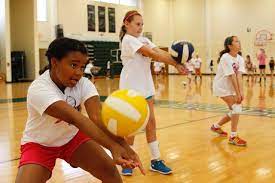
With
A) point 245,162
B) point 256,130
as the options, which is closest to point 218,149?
point 245,162

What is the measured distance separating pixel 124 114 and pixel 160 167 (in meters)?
2.13

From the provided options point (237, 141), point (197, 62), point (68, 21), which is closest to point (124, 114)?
point (237, 141)

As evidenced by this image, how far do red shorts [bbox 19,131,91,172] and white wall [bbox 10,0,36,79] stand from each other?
20941mm

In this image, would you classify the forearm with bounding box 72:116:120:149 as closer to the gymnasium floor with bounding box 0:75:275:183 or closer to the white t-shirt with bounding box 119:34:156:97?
the gymnasium floor with bounding box 0:75:275:183

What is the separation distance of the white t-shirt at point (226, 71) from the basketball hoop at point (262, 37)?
21945 millimetres

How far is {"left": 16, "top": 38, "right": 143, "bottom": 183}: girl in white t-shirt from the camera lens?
90.6 inches

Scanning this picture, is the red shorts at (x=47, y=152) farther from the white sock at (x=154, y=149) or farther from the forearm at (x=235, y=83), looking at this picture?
the forearm at (x=235, y=83)

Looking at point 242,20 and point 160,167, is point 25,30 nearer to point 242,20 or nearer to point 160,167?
point 242,20

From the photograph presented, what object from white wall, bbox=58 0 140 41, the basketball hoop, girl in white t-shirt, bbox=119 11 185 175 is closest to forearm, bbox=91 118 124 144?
girl in white t-shirt, bbox=119 11 185 175

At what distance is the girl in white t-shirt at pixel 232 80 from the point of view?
5.63 metres

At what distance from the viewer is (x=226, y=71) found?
5715 mm

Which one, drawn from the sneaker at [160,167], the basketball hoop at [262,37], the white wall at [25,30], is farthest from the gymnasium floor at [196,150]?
the basketball hoop at [262,37]

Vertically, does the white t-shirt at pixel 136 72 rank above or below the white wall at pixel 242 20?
below

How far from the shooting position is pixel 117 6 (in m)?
27.3
